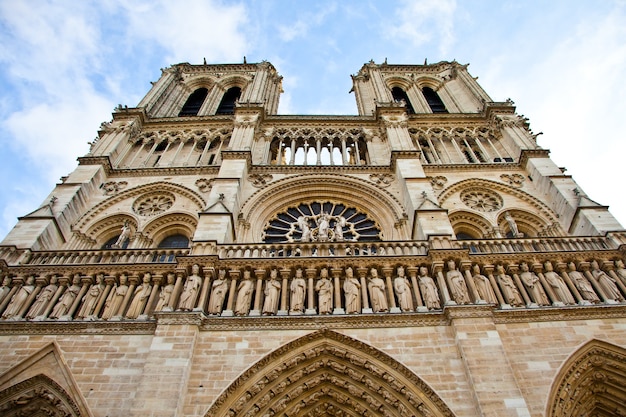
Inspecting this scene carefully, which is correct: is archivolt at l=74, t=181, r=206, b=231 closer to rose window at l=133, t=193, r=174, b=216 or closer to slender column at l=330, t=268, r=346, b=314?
rose window at l=133, t=193, r=174, b=216

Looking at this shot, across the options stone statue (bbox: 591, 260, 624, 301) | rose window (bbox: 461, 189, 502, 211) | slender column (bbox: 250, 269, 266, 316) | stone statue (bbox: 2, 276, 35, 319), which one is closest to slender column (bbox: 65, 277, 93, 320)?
stone statue (bbox: 2, 276, 35, 319)

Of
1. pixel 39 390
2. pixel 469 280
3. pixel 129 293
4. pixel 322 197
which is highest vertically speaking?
pixel 322 197

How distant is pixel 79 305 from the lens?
9.15m

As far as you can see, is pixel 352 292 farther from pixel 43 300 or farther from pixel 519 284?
pixel 43 300

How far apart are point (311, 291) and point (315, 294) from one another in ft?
0.62

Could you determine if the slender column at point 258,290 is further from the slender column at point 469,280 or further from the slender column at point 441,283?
the slender column at point 469,280

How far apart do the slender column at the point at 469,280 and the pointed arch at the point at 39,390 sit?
689 centimetres

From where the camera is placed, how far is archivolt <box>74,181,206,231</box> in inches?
500

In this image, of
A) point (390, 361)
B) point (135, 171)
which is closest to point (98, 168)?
point (135, 171)

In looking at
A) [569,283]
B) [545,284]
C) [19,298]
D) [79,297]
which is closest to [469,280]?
[545,284]

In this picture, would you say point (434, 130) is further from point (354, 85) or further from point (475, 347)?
point (475, 347)

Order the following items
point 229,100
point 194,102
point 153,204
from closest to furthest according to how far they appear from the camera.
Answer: point 153,204, point 194,102, point 229,100

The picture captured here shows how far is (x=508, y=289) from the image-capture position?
9.05 meters

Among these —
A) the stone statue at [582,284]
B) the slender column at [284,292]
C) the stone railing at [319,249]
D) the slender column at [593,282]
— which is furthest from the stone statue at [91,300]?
the slender column at [593,282]
